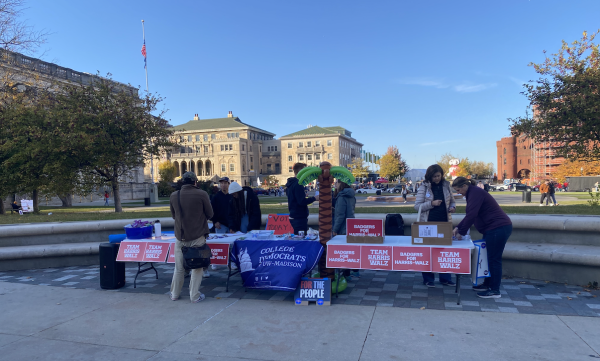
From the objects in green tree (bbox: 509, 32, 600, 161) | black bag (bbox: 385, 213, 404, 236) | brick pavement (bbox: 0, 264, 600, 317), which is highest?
green tree (bbox: 509, 32, 600, 161)

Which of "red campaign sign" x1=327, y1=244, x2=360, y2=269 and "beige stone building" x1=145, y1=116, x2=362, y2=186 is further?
"beige stone building" x1=145, y1=116, x2=362, y2=186

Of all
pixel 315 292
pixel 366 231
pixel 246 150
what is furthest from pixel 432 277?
pixel 246 150

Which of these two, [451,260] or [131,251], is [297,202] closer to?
[451,260]

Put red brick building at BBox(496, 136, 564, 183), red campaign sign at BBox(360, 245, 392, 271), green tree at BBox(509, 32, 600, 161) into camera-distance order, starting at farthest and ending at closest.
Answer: red brick building at BBox(496, 136, 564, 183) < green tree at BBox(509, 32, 600, 161) < red campaign sign at BBox(360, 245, 392, 271)

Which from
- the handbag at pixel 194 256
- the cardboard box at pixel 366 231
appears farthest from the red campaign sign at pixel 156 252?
the cardboard box at pixel 366 231

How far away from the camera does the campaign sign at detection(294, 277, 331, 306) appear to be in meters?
5.58

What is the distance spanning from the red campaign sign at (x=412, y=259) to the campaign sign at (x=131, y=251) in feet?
14.4

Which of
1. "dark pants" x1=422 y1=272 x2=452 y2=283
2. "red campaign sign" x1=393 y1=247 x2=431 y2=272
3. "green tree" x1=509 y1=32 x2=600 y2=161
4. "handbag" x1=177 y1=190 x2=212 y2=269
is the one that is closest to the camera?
"red campaign sign" x1=393 y1=247 x2=431 y2=272

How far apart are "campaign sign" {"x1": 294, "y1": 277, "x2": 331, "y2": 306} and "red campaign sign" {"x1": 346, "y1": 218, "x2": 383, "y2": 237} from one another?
2.76 feet

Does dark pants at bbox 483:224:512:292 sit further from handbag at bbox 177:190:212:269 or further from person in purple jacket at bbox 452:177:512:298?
handbag at bbox 177:190:212:269

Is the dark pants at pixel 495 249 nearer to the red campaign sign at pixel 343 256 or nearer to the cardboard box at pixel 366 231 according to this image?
the cardboard box at pixel 366 231

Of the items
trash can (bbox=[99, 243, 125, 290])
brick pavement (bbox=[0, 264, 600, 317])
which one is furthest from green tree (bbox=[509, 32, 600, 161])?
trash can (bbox=[99, 243, 125, 290])

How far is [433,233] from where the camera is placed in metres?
5.44

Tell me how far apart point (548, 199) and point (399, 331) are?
2222 cm
